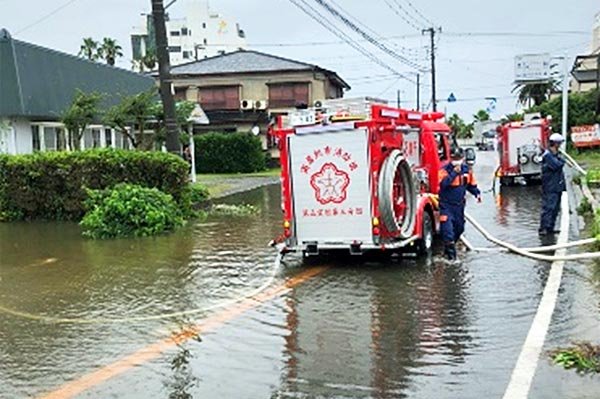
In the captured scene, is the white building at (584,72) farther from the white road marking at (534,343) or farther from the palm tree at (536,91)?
the white road marking at (534,343)

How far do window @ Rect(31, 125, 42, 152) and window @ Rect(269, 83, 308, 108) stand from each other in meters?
26.8

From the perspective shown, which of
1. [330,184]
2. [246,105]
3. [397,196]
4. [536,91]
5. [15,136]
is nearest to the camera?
[330,184]

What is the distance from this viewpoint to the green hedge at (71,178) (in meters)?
17.2

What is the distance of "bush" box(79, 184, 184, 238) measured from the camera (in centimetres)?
1491

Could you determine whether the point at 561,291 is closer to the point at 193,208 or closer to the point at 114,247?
the point at 114,247

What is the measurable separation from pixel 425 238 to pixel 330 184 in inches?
73.0

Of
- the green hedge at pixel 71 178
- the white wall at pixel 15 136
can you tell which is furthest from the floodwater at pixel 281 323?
the white wall at pixel 15 136

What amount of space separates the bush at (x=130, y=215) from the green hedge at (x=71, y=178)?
1.36 meters

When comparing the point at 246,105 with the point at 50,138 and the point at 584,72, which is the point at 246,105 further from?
the point at 584,72

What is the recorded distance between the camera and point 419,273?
990cm

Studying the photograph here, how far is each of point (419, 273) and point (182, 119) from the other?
1522 cm

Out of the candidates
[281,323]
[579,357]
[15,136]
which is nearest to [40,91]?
[15,136]

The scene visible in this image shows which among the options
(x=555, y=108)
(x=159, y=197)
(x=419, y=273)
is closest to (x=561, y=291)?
(x=419, y=273)

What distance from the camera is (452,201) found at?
36.1 ft
